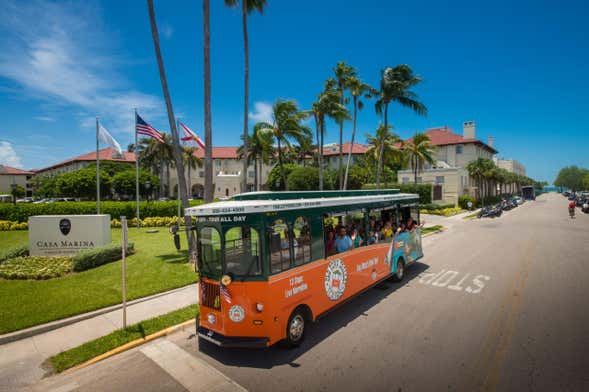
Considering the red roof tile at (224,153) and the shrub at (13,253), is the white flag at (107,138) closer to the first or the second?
the shrub at (13,253)

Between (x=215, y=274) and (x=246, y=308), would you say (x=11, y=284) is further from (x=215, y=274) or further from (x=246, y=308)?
(x=246, y=308)

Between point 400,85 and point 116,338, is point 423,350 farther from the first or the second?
point 400,85

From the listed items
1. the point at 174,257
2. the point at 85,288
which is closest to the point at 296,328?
the point at 85,288

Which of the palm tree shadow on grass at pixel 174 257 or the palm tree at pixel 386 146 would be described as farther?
the palm tree at pixel 386 146

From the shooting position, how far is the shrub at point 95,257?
1194 cm

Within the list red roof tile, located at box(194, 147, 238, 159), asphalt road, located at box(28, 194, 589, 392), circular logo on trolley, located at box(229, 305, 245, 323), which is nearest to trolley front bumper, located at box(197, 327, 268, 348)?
circular logo on trolley, located at box(229, 305, 245, 323)

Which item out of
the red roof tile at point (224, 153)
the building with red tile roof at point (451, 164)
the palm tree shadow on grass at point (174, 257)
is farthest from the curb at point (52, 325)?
the red roof tile at point (224, 153)

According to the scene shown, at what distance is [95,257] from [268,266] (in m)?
10.5

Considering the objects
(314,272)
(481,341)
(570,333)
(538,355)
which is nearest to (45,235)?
(314,272)

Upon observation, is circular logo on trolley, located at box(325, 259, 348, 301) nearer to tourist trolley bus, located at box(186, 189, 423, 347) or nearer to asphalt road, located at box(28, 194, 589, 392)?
tourist trolley bus, located at box(186, 189, 423, 347)

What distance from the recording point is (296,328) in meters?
6.25

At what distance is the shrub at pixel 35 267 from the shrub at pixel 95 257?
0.46m

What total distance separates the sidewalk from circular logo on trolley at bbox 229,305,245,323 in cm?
369

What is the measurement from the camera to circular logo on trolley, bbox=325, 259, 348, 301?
23.1 feet
